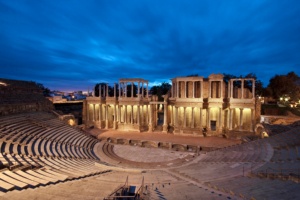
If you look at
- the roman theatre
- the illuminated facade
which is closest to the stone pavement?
the roman theatre

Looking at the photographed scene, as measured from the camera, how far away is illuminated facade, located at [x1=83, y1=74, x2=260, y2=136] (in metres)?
31.8

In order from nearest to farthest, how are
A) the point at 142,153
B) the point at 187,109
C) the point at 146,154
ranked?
the point at 146,154 < the point at 142,153 < the point at 187,109

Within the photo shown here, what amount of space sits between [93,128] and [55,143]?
18.5 meters

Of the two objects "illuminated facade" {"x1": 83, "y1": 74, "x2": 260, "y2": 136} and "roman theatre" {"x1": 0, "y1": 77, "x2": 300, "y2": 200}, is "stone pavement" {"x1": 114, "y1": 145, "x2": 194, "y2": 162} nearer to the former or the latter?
"roman theatre" {"x1": 0, "y1": 77, "x2": 300, "y2": 200}

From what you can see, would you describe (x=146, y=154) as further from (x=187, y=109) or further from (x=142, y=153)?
(x=187, y=109)

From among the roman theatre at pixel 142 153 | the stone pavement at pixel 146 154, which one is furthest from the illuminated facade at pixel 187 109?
the stone pavement at pixel 146 154

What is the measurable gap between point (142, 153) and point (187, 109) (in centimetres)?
1741

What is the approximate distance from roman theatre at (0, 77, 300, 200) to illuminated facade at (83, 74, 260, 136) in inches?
8.0

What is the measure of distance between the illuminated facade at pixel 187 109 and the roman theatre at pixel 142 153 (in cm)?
20

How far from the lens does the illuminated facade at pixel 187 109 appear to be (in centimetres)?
3180

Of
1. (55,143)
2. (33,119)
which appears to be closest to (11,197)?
(55,143)

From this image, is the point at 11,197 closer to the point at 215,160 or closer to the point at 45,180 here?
the point at 45,180

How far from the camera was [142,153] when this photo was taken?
24.1 meters

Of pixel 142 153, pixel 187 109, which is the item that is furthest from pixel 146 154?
pixel 187 109
